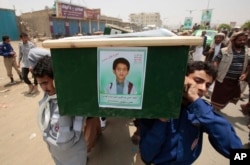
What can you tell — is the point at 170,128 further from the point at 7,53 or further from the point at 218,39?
the point at 7,53

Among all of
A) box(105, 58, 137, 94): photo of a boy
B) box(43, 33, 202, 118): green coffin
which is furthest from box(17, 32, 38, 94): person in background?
box(105, 58, 137, 94): photo of a boy

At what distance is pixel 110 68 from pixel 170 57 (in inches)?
10.5

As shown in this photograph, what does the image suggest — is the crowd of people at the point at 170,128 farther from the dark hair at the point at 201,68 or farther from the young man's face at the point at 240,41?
the young man's face at the point at 240,41

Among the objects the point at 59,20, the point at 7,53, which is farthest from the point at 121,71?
the point at 59,20

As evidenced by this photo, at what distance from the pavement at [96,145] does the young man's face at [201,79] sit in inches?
35.0

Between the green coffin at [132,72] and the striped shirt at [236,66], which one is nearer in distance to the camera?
the green coffin at [132,72]

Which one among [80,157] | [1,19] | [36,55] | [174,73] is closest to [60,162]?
[80,157]

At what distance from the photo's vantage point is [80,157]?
1.55 metres

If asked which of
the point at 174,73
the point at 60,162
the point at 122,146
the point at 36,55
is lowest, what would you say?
the point at 122,146

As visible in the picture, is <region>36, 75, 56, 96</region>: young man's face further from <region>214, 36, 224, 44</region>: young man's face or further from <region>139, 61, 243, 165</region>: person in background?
<region>214, 36, 224, 44</region>: young man's face

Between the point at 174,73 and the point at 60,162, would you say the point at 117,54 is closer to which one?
the point at 174,73

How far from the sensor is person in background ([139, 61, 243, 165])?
37.3 inches

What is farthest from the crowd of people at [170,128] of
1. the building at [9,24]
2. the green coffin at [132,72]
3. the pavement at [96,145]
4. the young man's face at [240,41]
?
the building at [9,24]

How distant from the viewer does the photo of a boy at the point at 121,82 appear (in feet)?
2.53
